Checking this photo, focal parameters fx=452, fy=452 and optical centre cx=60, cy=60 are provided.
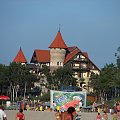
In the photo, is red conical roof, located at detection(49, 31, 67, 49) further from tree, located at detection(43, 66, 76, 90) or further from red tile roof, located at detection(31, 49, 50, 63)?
tree, located at detection(43, 66, 76, 90)

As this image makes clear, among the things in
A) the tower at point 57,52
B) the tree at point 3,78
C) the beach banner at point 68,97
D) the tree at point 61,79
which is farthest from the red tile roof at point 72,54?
the beach banner at point 68,97

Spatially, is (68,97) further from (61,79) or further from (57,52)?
(57,52)

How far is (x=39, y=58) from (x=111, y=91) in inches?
1171

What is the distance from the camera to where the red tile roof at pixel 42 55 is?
363 ft

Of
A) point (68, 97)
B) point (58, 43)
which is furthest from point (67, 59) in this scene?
point (68, 97)

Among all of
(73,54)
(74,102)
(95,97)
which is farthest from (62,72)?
(74,102)

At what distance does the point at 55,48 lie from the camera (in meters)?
108

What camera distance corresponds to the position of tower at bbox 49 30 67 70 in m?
105

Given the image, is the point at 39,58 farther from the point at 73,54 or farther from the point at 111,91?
the point at 111,91

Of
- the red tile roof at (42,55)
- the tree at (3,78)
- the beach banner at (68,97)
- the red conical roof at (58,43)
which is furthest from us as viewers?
the red tile roof at (42,55)

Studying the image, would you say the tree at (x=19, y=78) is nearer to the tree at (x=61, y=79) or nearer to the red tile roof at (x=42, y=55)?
the tree at (x=61, y=79)

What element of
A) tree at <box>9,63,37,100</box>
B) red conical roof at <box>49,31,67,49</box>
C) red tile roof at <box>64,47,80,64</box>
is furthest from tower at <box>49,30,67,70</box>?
tree at <box>9,63,37,100</box>

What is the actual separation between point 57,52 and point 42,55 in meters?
6.43

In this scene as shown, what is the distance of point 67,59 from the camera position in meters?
106
